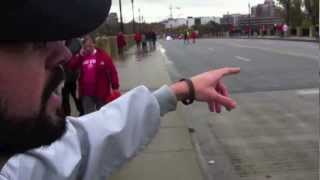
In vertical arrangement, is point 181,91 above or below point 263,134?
above

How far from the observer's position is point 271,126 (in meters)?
11.5

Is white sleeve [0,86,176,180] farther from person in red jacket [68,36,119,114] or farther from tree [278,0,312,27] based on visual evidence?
tree [278,0,312,27]

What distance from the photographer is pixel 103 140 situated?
1857 millimetres

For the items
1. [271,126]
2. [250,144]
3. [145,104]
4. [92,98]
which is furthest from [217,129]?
[145,104]

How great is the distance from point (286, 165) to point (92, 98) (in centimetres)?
279

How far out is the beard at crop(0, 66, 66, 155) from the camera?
1.51 metres

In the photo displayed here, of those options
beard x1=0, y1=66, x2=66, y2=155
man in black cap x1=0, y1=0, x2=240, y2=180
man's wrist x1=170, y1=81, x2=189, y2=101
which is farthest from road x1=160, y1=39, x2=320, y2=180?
beard x1=0, y1=66, x2=66, y2=155

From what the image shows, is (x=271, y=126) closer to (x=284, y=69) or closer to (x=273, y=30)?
(x=284, y=69)

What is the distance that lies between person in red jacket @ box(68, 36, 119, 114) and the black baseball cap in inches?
301

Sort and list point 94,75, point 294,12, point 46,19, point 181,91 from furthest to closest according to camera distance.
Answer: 1. point 294,12
2. point 94,75
3. point 181,91
4. point 46,19

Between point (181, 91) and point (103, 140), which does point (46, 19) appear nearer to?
point (103, 140)

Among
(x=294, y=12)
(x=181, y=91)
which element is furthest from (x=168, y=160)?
(x=294, y=12)

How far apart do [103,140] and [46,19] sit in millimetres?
459

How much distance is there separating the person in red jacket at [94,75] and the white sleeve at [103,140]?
A: 7.28m
